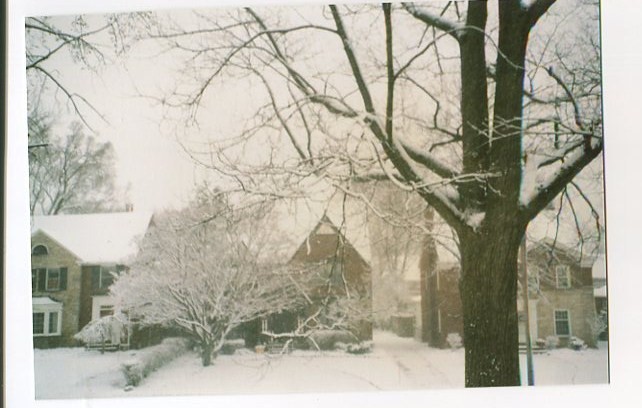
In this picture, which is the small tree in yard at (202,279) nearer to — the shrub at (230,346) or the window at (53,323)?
the shrub at (230,346)

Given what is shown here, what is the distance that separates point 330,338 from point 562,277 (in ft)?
2.04

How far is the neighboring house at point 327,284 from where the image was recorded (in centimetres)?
167

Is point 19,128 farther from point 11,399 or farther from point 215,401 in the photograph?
point 215,401

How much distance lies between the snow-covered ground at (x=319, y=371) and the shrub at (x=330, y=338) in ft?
0.07

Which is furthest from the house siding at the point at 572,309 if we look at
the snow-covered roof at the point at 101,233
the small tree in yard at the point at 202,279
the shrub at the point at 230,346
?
the snow-covered roof at the point at 101,233

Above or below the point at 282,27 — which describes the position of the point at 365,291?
below

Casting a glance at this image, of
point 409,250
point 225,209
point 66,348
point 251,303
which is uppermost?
point 225,209

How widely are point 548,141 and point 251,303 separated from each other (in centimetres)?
89

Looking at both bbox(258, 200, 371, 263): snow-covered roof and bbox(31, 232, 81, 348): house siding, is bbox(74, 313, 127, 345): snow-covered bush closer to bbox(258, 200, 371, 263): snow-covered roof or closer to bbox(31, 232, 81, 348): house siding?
bbox(31, 232, 81, 348): house siding

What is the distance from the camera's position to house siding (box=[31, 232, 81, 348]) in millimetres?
1680

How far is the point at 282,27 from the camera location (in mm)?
1705

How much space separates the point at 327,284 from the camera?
1.68 meters

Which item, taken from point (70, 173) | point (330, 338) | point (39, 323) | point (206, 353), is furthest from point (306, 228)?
point (39, 323)

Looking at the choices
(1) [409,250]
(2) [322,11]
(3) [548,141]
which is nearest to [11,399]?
(1) [409,250]
